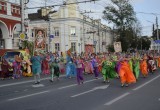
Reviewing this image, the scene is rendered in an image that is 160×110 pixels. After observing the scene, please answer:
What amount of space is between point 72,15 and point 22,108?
60.2 meters

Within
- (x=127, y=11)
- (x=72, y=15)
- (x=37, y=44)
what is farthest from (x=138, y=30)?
(x=37, y=44)

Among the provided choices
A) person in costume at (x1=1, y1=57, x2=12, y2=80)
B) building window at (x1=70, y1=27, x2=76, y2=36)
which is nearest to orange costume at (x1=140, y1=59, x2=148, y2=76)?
person in costume at (x1=1, y1=57, x2=12, y2=80)

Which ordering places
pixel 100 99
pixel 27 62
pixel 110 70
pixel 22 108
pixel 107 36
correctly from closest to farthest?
pixel 22 108, pixel 100 99, pixel 110 70, pixel 27 62, pixel 107 36

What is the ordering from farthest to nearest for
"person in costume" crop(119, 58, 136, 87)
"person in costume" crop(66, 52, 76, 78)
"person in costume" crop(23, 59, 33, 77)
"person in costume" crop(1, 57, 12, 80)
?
"person in costume" crop(23, 59, 33, 77)
"person in costume" crop(66, 52, 76, 78)
"person in costume" crop(1, 57, 12, 80)
"person in costume" crop(119, 58, 136, 87)

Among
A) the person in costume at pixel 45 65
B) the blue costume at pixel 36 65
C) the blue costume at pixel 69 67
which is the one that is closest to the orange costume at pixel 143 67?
the blue costume at pixel 69 67

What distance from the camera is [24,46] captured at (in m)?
32.7

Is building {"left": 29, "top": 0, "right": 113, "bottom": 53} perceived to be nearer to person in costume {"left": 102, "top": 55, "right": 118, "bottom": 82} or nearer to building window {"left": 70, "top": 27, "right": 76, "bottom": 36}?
building window {"left": 70, "top": 27, "right": 76, "bottom": 36}

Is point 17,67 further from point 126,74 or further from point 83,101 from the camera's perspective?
point 83,101

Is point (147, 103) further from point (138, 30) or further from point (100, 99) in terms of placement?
point (138, 30)

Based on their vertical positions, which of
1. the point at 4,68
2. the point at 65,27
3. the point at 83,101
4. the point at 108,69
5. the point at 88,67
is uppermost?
the point at 65,27

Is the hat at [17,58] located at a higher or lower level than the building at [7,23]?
lower

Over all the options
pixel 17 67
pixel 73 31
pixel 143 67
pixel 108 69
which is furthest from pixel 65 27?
pixel 108 69

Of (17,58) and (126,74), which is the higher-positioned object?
(17,58)

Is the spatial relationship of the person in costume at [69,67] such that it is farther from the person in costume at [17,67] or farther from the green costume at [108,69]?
the green costume at [108,69]
